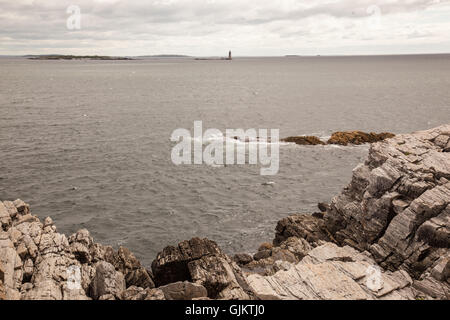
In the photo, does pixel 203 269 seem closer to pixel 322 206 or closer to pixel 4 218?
pixel 4 218

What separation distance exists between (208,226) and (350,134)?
3668 centimetres

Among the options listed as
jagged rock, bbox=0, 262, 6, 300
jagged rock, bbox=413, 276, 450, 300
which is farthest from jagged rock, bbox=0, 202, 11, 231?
jagged rock, bbox=413, 276, 450, 300

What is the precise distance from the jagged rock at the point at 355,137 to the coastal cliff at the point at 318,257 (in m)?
30.3

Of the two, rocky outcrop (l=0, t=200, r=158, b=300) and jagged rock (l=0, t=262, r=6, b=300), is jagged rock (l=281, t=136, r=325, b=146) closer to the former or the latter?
rocky outcrop (l=0, t=200, r=158, b=300)

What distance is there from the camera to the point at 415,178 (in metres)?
23.2

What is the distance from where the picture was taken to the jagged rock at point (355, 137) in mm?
58438

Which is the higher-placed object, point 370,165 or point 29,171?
point 370,165

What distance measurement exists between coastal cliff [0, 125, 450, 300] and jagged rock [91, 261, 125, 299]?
2.1 inches

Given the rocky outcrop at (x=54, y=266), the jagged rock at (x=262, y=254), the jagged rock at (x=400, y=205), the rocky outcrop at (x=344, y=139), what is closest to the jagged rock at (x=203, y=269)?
the rocky outcrop at (x=54, y=266)

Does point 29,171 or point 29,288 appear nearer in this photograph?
point 29,288

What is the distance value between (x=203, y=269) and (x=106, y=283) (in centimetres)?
508

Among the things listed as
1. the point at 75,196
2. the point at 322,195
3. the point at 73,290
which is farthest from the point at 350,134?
the point at 73,290
